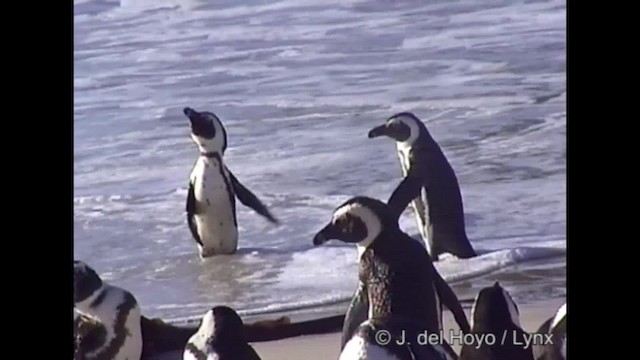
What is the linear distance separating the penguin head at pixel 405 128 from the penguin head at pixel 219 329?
0.28 meters

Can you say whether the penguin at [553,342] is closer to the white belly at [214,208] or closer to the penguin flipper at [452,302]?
the penguin flipper at [452,302]

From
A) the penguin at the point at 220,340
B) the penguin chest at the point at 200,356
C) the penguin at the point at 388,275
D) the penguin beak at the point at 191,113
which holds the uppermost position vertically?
the penguin beak at the point at 191,113

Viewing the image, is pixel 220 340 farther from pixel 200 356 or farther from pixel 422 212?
pixel 422 212

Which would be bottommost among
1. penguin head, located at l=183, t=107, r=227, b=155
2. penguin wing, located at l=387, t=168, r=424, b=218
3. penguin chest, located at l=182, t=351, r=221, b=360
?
penguin chest, located at l=182, t=351, r=221, b=360

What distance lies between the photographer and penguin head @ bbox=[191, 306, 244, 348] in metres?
1.17

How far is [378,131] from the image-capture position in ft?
3.90

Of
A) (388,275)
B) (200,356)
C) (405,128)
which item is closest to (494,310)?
(388,275)

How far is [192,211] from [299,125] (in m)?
0.16

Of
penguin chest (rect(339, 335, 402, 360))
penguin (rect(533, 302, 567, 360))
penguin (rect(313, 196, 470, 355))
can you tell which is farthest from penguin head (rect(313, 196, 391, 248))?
penguin (rect(533, 302, 567, 360))

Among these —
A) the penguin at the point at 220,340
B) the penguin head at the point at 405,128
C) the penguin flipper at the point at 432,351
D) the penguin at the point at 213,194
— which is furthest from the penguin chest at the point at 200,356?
the penguin head at the point at 405,128

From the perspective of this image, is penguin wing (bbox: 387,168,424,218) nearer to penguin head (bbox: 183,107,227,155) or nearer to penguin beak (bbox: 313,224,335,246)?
penguin beak (bbox: 313,224,335,246)

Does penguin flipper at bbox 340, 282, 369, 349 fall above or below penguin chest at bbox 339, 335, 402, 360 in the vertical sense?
above

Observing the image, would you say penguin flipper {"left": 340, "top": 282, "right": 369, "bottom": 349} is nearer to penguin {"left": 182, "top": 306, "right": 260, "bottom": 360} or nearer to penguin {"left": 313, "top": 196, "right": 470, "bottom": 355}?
penguin {"left": 313, "top": 196, "right": 470, "bottom": 355}

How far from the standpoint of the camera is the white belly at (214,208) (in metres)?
1.19
